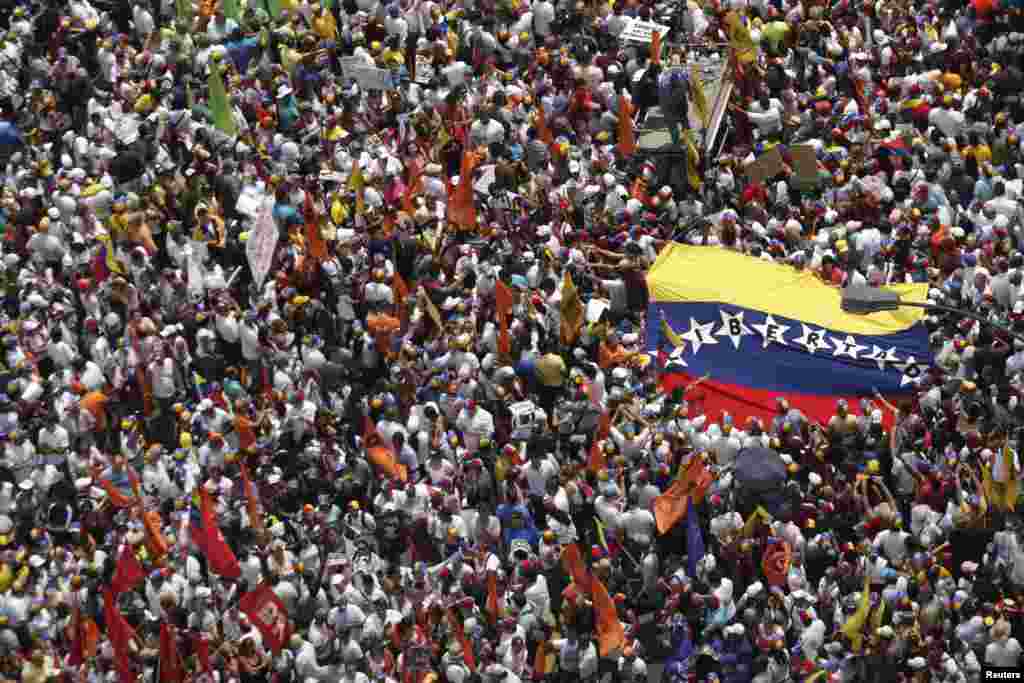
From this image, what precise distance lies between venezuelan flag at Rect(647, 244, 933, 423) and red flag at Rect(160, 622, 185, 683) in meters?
7.10

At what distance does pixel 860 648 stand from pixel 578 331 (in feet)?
21.2

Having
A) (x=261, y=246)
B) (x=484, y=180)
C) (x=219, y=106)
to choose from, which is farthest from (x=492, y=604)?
(x=219, y=106)

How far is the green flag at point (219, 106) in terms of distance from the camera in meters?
44.7

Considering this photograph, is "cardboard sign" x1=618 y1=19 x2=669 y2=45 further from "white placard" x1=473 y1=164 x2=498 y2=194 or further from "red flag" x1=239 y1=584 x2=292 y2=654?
"red flag" x1=239 y1=584 x2=292 y2=654

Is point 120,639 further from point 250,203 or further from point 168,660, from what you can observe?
point 250,203

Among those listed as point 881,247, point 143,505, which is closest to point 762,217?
point 881,247

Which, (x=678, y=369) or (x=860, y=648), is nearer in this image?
(x=860, y=648)

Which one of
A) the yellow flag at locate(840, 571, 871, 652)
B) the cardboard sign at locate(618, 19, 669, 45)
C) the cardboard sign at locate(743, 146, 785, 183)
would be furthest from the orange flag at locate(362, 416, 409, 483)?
the cardboard sign at locate(618, 19, 669, 45)

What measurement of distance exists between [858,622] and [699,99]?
398 inches

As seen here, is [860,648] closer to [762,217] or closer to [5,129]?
[762,217]

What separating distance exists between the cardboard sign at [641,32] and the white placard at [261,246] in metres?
6.78

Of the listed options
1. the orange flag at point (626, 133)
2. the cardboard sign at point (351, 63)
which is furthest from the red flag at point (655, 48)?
the cardboard sign at point (351, 63)

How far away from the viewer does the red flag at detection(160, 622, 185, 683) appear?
37.7m

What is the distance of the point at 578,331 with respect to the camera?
40.9m
